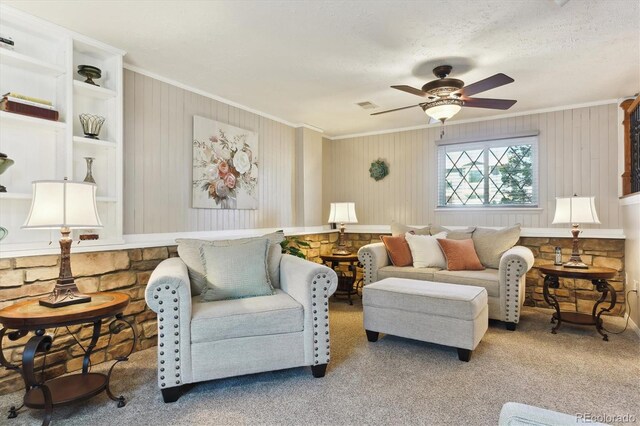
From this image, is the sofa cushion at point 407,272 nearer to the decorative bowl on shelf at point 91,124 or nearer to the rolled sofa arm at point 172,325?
the rolled sofa arm at point 172,325

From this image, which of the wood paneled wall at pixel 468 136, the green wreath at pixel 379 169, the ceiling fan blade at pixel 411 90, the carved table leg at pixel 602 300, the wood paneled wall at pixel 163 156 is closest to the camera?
the ceiling fan blade at pixel 411 90

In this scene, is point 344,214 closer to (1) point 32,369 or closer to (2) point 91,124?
(2) point 91,124

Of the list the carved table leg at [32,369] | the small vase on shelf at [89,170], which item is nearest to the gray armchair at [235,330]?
the carved table leg at [32,369]

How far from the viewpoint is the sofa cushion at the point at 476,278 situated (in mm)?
3453

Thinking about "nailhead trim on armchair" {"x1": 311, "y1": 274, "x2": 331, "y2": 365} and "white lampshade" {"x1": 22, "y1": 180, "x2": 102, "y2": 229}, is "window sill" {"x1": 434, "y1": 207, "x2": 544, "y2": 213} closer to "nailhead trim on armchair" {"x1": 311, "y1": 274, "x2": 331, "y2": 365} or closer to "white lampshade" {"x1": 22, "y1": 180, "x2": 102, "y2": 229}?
"nailhead trim on armchair" {"x1": 311, "y1": 274, "x2": 331, "y2": 365}

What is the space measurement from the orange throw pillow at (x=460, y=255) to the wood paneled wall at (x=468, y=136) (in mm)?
869

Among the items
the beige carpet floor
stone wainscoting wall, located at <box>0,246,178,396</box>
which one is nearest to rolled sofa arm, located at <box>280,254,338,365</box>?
the beige carpet floor

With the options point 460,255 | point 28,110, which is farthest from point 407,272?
point 28,110

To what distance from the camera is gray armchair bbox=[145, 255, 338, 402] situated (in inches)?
84.4

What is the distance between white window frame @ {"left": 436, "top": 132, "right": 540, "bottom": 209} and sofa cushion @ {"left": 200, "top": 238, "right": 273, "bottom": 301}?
2.97 m

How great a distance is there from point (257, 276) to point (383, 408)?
1.24m

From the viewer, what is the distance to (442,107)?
299 centimetres

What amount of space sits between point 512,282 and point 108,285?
347cm

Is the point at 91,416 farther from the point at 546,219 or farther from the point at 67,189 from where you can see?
the point at 546,219
